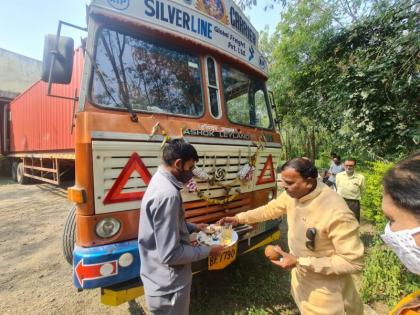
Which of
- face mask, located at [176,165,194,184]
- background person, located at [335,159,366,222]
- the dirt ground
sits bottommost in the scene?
the dirt ground

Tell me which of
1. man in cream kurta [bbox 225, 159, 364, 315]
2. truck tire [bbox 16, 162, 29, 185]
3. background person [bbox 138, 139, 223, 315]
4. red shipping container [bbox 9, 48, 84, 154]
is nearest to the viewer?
background person [bbox 138, 139, 223, 315]

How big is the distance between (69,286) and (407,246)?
3.40 metres

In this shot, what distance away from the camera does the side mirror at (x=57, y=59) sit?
2047 mm

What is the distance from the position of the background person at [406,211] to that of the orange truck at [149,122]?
163cm

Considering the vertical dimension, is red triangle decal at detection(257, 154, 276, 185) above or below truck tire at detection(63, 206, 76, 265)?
above

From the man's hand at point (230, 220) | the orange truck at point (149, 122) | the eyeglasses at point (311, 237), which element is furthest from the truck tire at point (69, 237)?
the eyeglasses at point (311, 237)

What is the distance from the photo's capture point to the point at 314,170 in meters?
1.74

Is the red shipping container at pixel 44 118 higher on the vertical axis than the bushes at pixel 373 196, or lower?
higher

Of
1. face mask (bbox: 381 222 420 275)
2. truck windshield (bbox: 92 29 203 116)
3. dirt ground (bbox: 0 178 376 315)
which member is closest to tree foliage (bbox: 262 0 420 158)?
dirt ground (bbox: 0 178 376 315)

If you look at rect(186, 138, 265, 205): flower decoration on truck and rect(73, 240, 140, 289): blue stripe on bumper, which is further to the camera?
rect(186, 138, 265, 205): flower decoration on truck

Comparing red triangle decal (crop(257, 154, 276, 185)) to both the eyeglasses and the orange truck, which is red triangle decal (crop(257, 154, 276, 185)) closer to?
the orange truck

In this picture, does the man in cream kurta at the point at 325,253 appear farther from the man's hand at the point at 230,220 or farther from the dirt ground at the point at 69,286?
the dirt ground at the point at 69,286

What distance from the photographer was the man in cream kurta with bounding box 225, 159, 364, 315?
5.13 feet

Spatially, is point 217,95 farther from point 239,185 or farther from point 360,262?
point 360,262
